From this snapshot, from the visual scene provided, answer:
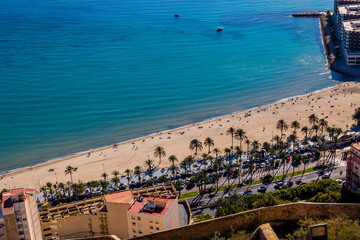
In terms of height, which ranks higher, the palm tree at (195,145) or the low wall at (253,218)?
the low wall at (253,218)

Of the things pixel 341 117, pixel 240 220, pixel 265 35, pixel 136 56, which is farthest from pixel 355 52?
pixel 240 220

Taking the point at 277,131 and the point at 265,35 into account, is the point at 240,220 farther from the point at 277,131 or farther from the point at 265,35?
the point at 265,35

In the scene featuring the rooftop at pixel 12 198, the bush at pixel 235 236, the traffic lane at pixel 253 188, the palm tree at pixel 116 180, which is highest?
the rooftop at pixel 12 198

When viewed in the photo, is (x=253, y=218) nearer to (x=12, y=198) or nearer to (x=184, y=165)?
(x=12, y=198)

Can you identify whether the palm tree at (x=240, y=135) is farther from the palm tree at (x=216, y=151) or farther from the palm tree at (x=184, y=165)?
the palm tree at (x=184, y=165)

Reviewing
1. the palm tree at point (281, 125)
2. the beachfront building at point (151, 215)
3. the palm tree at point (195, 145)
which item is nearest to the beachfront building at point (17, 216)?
the beachfront building at point (151, 215)

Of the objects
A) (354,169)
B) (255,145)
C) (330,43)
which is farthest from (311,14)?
(354,169)

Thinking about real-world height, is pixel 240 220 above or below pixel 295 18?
below
